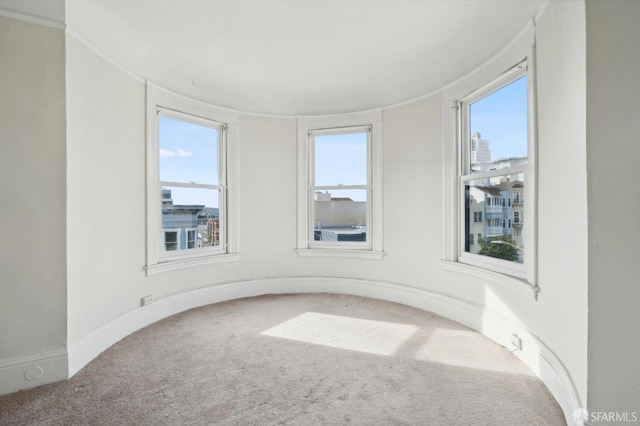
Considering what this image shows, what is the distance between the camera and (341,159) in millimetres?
4211

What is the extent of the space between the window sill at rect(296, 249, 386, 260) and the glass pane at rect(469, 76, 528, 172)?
1.52 m

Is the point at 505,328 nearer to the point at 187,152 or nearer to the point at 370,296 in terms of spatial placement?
the point at 370,296

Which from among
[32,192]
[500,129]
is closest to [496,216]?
[500,129]

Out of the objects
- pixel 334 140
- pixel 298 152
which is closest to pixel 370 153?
pixel 334 140

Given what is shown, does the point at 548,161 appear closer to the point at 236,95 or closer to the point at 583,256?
the point at 583,256

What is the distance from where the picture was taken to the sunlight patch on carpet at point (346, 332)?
2613mm

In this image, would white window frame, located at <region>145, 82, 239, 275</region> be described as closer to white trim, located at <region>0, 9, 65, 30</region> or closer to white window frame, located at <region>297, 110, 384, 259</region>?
white window frame, located at <region>297, 110, 384, 259</region>

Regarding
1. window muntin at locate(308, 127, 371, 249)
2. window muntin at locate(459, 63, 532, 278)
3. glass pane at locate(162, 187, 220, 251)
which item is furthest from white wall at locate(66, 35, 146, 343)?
window muntin at locate(459, 63, 532, 278)

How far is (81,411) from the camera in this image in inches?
69.4

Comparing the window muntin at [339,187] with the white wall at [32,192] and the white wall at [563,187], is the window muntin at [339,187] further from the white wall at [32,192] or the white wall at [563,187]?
the white wall at [32,192]

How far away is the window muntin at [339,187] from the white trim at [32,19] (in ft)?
8.89

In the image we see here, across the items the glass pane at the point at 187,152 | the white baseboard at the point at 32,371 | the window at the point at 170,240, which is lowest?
the white baseboard at the point at 32,371

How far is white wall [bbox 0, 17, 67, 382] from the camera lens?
1952mm

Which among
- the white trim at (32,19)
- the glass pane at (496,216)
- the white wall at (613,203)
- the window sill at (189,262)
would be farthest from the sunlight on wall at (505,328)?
the white trim at (32,19)
